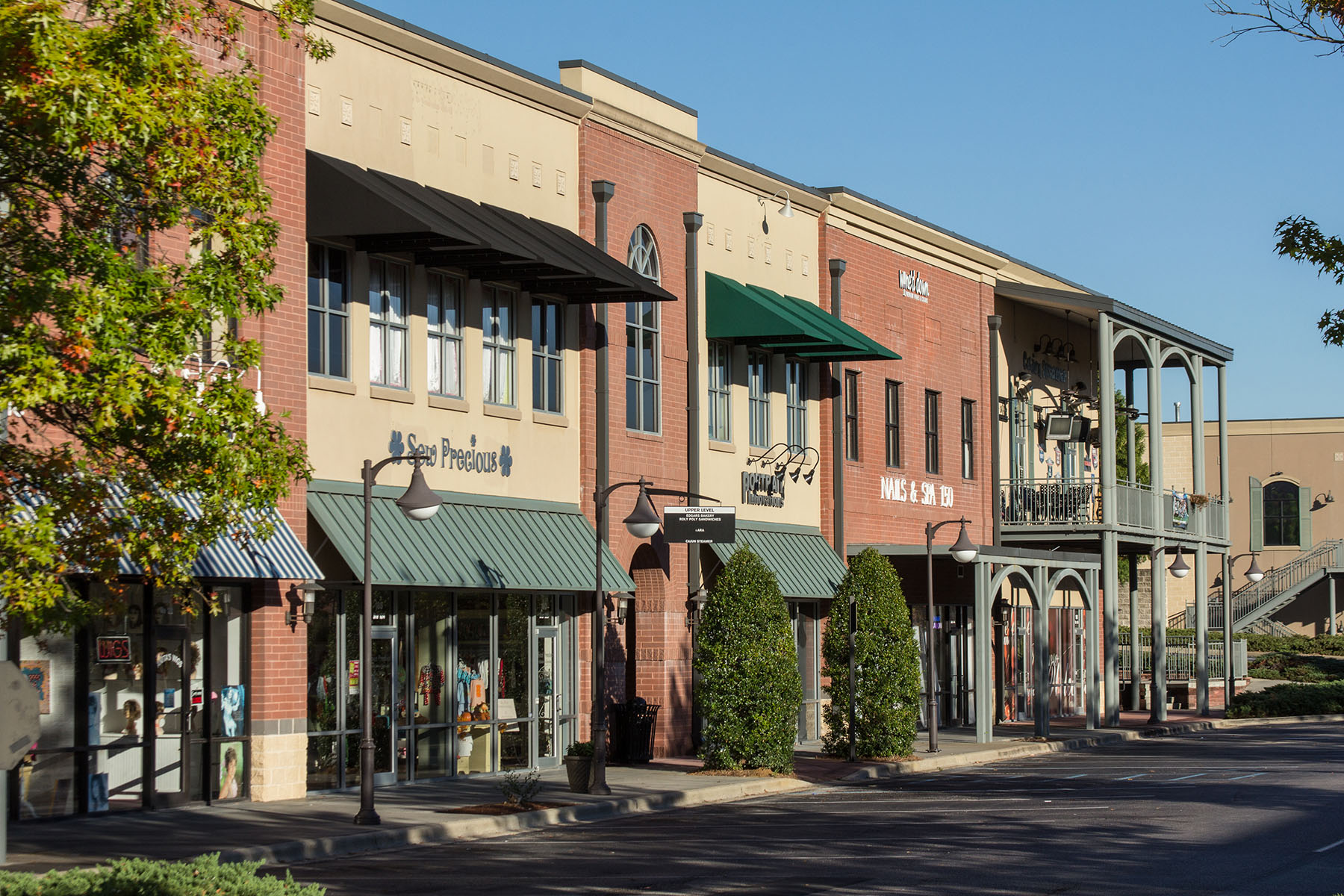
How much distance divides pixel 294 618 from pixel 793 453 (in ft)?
44.8

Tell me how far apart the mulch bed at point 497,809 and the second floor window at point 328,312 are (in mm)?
5578

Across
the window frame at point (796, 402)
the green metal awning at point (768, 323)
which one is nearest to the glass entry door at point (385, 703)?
the green metal awning at point (768, 323)

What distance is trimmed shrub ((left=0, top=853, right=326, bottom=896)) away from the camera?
9.40 metres

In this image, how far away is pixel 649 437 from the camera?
27.8 metres

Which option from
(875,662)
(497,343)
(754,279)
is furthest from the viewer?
(754,279)

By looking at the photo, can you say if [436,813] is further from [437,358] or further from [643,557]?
[643,557]

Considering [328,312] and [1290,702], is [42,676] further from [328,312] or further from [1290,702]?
[1290,702]

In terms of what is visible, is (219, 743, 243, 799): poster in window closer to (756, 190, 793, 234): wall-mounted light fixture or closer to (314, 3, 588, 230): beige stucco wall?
(314, 3, 588, 230): beige stucco wall

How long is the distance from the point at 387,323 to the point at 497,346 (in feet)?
8.01

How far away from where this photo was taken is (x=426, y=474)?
2309 centimetres

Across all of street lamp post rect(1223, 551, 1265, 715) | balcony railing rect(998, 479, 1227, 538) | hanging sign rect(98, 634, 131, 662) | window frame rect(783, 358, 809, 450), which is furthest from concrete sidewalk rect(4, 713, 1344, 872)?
street lamp post rect(1223, 551, 1265, 715)

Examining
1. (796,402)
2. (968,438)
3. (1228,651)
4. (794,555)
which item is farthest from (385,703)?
(1228,651)

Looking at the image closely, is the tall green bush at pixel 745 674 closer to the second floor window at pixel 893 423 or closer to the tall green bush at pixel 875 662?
the tall green bush at pixel 875 662

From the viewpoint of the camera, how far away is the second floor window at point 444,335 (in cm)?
2345
